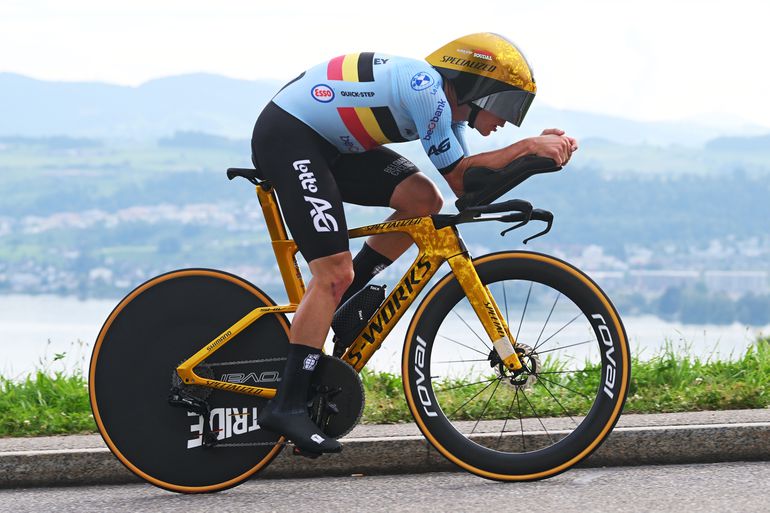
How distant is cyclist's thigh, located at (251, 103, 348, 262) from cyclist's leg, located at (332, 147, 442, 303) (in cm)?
24

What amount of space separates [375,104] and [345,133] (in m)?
0.18

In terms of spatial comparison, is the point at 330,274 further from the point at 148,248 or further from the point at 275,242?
the point at 148,248

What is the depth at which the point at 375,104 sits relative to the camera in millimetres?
3949

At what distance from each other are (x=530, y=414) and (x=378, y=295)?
116cm

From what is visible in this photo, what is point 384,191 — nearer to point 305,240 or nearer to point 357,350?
point 305,240

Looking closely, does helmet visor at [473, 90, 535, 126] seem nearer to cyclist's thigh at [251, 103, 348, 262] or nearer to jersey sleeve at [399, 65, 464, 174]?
jersey sleeve at [399, 65, 464, 174]

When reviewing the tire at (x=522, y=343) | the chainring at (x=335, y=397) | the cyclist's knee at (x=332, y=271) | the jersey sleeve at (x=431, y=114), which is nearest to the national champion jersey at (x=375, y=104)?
the jersey sleeve at (x=431, y=114)

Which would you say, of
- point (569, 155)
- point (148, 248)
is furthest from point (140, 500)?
point (148, 248)

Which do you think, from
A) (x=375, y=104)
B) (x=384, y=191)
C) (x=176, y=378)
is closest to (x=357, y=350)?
(x=384, y=191)

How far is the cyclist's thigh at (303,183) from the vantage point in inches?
158

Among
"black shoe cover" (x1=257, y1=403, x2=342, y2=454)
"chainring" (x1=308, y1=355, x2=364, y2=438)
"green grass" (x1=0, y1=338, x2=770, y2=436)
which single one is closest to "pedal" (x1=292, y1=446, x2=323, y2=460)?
"black shoe cover" (x1=257, y1=403, x2=342, y2=454)

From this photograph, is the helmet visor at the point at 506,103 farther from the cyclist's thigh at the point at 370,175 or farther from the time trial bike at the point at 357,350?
the cyclist's thigh at the point at 370,175

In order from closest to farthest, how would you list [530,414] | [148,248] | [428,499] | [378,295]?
[428,499] < [378,295] < [530,414] < [148,248]

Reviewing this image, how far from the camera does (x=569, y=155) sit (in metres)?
3.96
